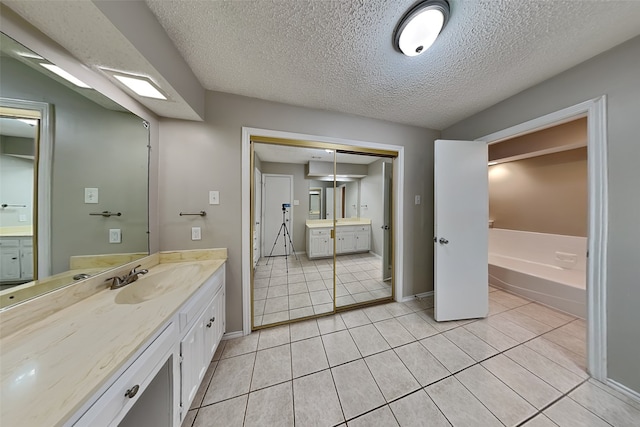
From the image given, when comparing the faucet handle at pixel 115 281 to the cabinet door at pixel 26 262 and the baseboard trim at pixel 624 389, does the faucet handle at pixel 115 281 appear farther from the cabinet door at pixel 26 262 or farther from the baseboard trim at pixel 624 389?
the baseboard trim at pixel 624 389

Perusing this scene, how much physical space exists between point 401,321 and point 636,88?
2483mm

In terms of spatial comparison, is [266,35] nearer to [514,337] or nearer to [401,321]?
[401,321]

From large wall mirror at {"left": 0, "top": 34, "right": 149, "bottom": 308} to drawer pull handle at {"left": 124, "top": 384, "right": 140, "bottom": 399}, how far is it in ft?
2.31

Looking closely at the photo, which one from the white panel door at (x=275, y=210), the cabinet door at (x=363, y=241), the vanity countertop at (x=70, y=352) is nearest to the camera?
the vanity countertop at (x=70, y=352)

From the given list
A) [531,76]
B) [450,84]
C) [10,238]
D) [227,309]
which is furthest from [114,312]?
[531,76]

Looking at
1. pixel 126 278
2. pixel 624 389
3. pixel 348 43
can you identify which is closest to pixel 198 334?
pixel 126 278

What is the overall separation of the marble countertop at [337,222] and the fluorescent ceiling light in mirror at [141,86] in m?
2.90

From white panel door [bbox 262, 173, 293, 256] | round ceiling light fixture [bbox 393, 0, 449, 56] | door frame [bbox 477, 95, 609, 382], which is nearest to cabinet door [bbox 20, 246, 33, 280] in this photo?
round ceiling light fixture [bbox 393, 0, 449, 56]

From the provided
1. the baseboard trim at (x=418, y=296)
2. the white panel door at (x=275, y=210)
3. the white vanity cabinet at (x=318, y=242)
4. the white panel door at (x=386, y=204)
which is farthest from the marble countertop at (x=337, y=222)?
the baseboard trim at (x=418, y=296)

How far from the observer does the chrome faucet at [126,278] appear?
3.87 ft

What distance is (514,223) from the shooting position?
3217mm

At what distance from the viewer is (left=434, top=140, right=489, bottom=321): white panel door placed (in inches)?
78.0

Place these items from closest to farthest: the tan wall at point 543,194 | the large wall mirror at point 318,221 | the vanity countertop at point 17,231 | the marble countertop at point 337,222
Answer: the vanity countertop at point 17,231
the tan wall at point 543,194
the large wall mirror at point 318,221
the marble countertop at point 337,222

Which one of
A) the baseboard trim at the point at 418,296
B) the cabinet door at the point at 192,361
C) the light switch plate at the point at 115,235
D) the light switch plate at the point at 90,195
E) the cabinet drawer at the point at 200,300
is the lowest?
the baseboard trim at the point at 418,296
